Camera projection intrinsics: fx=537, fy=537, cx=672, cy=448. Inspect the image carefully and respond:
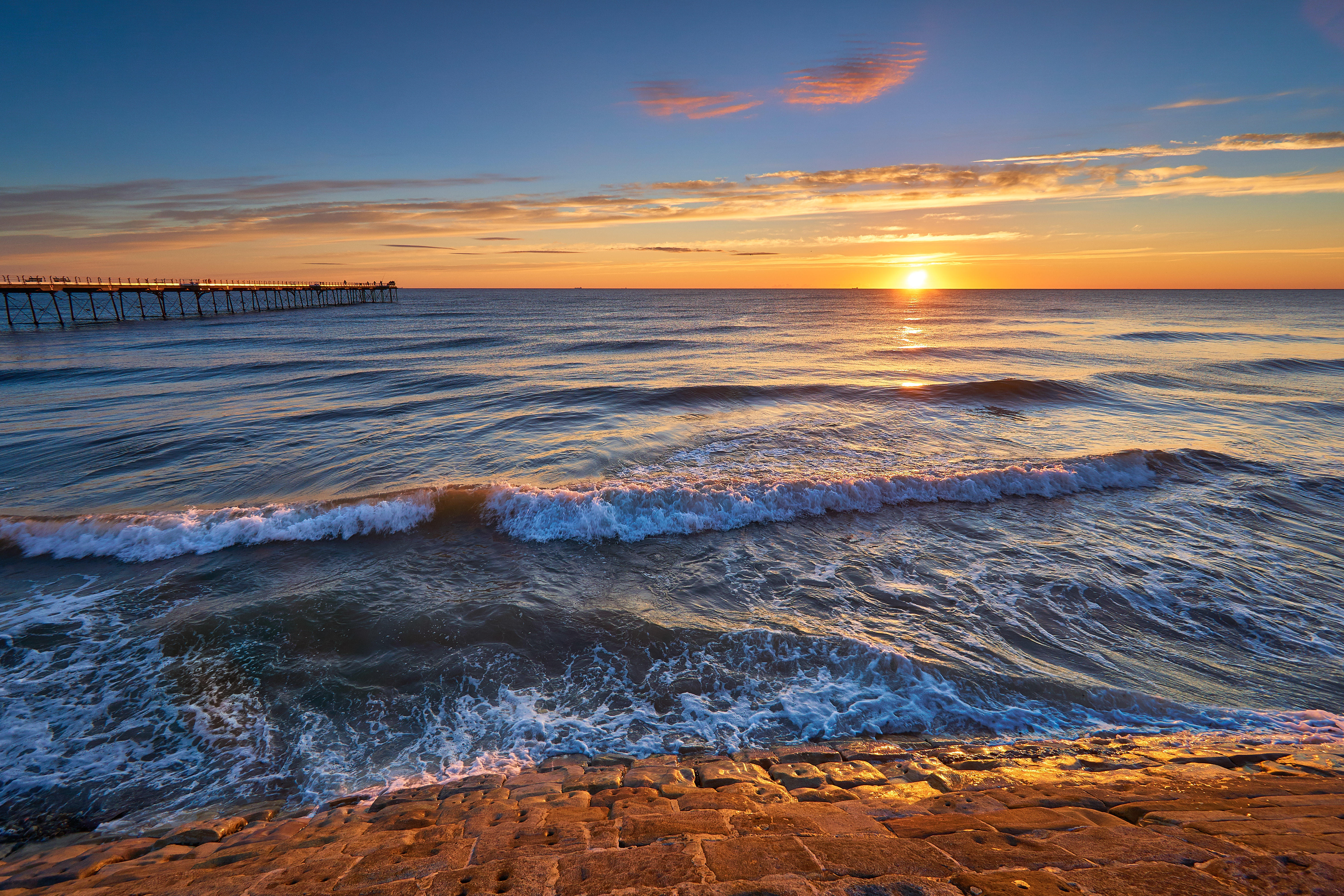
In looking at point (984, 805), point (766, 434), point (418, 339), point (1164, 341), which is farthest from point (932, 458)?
point (418, 339)

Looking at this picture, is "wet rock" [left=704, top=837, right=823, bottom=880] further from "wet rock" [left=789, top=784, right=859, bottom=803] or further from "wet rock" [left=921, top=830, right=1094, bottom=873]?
"wet rock" [left=789, top=784, right=859, bottom=803]

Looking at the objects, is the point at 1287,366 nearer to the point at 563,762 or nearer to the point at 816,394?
the point at 816,394

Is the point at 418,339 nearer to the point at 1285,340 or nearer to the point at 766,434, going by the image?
the point at 766,434

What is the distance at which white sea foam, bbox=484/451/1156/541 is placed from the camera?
10258mm

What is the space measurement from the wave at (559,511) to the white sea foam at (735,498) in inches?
0.8

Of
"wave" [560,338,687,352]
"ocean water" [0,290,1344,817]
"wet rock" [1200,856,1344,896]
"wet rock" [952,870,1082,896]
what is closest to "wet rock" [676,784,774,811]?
"ocean water" [0,290,1344,817]

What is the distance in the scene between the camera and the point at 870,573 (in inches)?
331

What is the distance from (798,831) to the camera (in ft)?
10.9

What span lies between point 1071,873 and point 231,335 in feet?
190

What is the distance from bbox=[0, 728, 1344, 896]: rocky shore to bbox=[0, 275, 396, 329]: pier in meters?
60.1

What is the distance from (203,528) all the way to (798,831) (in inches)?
447

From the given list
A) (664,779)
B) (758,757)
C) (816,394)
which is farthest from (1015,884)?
(816,394)

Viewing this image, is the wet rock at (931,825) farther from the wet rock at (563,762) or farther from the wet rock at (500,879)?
the wet rock at (563,762)

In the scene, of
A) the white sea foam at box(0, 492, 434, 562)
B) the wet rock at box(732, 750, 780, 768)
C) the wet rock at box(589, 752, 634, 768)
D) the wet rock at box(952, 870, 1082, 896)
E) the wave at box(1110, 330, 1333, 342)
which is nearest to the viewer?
the wet rock at box(952, 870, 1082, 896)
